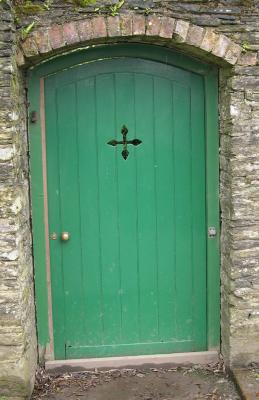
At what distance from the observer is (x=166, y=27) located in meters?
3.62

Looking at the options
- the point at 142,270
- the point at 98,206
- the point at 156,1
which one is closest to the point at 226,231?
the point at 142,270

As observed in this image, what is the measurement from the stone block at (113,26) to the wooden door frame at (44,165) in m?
0.33

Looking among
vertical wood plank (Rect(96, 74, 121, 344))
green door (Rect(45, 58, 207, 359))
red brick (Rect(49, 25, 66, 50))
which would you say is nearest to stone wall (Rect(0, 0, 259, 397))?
red brick (Rect(49, 25, 66, 50))

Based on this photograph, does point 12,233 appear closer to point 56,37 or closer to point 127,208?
point 127,208

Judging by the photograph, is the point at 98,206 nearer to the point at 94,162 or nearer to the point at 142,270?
the point at 94,162

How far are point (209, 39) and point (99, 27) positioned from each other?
77 cm

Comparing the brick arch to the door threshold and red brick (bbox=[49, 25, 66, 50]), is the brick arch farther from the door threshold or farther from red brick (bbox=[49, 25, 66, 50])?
the door threshold

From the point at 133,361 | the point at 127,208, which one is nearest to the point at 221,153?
the point at 127,208

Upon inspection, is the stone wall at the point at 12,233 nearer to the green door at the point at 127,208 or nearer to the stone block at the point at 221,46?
the green door at the point at 127,208

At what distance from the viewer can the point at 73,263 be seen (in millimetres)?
4145

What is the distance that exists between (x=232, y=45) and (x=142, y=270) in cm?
182

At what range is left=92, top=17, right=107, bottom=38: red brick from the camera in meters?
3.56

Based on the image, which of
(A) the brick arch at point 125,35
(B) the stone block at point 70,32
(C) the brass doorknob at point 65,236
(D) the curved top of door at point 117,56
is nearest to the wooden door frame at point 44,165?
(D) the curved top of door at point 117,56

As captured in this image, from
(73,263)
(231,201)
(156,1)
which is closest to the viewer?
(156,1)
